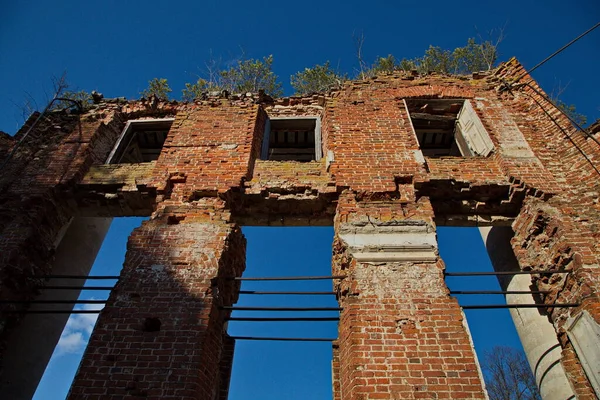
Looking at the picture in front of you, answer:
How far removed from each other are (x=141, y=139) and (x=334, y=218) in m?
5.46

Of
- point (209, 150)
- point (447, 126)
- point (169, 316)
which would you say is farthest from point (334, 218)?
point (447, 126)

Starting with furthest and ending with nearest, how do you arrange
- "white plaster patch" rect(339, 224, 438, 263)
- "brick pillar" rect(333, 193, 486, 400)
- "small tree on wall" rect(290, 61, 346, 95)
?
"small tree on wall" rect(290, 61, 346, 95), "white plaster patch" rect(339, 224, 438, 263), "brick pillar" rect(333, 193, 486, 400)

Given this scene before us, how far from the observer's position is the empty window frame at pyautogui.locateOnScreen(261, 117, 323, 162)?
834cm

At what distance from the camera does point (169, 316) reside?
439 centimetres

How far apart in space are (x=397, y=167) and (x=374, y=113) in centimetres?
181

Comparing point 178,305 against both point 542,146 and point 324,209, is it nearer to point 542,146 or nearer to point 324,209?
point 324,209

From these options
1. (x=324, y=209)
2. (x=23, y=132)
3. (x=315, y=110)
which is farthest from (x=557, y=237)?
(x=23, y=132)

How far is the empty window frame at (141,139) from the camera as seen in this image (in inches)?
327

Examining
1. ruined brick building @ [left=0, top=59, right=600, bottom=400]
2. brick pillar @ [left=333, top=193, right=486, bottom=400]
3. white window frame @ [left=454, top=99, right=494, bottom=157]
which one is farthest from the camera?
white window frame @ [left=454, top=99, right=494, bottom=157]

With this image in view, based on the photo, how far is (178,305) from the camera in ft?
14.7

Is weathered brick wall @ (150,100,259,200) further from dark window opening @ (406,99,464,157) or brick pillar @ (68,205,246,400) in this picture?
dark window opening @ (406,99,464,157)

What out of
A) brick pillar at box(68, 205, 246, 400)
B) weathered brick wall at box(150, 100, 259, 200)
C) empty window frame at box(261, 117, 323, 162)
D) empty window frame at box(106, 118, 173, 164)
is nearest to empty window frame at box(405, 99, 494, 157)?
empty window frame at box(261, 117, 323, 162)

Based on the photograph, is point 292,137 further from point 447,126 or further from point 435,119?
point 447,126

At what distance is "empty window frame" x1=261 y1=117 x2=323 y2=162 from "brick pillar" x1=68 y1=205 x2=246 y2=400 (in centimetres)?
341
